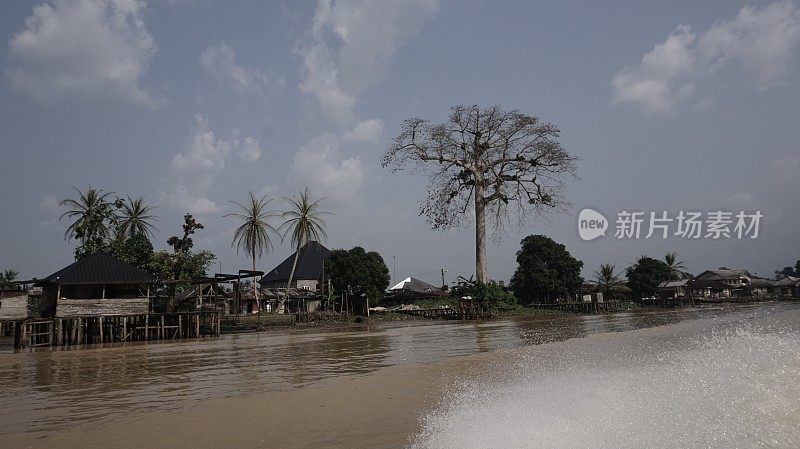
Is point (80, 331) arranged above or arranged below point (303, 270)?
below

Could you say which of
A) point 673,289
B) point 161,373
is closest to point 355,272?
point 161,373

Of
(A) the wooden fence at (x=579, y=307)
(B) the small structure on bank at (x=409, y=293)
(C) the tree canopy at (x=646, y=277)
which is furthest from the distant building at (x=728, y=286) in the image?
(B) the small structure on bank at (x=409, y=293)

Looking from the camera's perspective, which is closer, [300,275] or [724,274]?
[300,275]

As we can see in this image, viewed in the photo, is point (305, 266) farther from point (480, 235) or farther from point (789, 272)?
point (789, 272)

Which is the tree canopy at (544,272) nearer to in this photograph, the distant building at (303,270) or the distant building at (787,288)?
the distant building at (303,270)

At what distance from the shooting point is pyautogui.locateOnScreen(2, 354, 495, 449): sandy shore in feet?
18.4

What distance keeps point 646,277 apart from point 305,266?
119 ft

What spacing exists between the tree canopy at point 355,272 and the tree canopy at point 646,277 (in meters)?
33.4

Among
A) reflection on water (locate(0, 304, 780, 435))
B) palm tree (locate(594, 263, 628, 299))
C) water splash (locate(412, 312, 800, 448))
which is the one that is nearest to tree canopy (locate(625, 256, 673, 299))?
palm tree (locate(594, 263, 628, 299))

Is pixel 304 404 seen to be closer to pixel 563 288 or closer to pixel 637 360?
pixel 637 360

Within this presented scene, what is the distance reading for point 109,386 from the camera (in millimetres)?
10086

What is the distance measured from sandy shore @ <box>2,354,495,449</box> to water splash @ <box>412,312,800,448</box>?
513mm

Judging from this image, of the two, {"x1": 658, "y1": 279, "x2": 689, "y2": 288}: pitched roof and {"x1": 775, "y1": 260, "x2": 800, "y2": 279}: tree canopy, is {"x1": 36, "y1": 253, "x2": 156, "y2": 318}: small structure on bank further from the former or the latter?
{"x1": 775, "y1": 260, "x2": 800, "y2": 279}: tree canopy

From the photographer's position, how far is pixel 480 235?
3769cm
